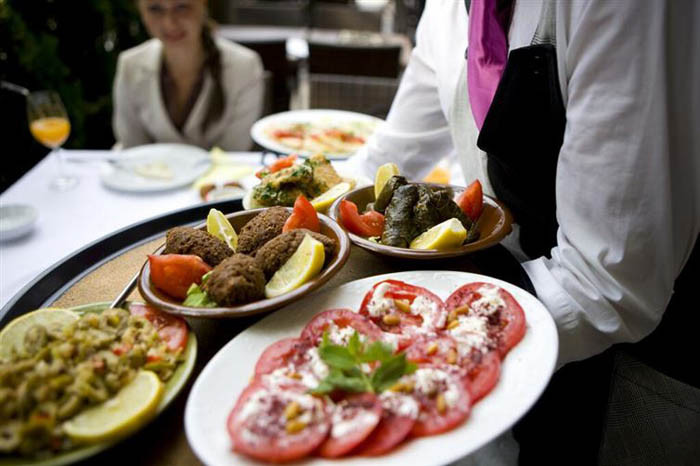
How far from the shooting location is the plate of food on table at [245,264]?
920 millimetres

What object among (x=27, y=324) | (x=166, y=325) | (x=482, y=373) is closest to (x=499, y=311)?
(x=482, y=373)

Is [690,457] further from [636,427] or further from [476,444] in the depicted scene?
[476,444]

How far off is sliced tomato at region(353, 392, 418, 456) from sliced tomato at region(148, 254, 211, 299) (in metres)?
0.46

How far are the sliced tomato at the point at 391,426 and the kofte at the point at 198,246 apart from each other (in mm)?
495

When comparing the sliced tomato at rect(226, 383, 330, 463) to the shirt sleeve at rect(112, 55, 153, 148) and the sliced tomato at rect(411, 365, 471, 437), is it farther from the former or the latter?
the shirt sleeve at rect(112, 55, 153, 148)

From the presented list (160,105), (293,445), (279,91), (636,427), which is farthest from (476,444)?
(279,91)

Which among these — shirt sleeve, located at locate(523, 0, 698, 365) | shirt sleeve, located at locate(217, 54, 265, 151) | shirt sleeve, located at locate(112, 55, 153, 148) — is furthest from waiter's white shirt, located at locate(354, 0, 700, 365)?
shirt sleeve, located at locate(112, 55, 153, 148)

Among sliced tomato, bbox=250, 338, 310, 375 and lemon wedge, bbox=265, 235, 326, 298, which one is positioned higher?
lemon wedge, bbox=265, 235, 326, 298

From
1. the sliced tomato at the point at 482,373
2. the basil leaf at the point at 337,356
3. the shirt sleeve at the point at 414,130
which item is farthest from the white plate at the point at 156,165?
the sliced tomato at the point at 482,373

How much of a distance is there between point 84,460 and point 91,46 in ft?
14.8

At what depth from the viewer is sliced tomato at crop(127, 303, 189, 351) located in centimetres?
88

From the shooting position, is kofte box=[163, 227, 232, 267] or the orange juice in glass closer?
kofte box=[163, 227, 232, 267]

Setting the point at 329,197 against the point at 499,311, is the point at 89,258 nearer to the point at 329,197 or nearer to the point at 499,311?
the point at 329,197

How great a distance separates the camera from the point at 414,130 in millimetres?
1841
